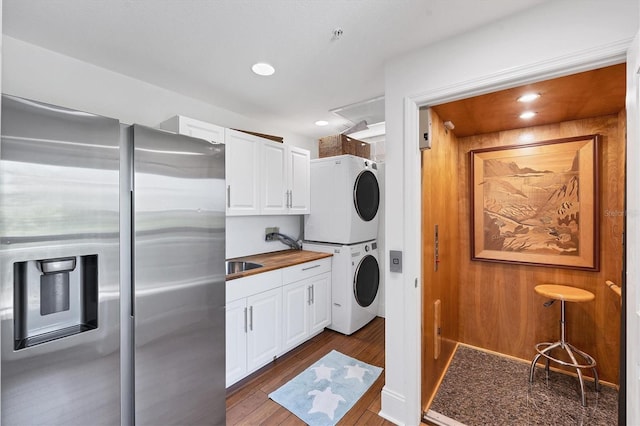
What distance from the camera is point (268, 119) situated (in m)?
3.23

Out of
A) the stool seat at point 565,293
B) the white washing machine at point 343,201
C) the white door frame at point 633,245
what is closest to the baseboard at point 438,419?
the white door frame at point 633,245

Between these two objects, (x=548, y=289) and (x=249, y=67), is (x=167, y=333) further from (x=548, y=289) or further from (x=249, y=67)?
(x=548, y=289)

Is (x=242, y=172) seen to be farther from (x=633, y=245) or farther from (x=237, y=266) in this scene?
(x=633, y=245)

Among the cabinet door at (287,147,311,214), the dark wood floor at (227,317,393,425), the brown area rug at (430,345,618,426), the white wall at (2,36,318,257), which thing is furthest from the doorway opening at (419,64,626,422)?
the white wall at (2,36,318,257)

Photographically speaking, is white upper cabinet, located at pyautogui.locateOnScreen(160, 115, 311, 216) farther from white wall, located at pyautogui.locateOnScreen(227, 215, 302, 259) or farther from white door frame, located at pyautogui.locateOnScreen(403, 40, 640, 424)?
white door frame, located at pyautogui.locateOnScreen(403, 40, 640, 424)

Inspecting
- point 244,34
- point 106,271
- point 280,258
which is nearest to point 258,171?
point 280,258

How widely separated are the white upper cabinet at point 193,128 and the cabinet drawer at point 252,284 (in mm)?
1161

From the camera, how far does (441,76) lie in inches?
67.2

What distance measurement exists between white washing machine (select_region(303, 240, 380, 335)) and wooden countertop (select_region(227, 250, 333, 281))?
0.14m

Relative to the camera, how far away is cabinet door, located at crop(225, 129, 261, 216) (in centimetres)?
245

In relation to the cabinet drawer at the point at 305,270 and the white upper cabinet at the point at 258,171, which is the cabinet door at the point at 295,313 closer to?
the cabinet drawer at the point at 305,270

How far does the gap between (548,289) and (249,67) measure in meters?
2.86

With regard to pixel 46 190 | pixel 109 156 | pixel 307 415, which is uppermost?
pixel 109 156

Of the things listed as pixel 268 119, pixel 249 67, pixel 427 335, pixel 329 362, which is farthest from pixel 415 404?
pixel 268 119
